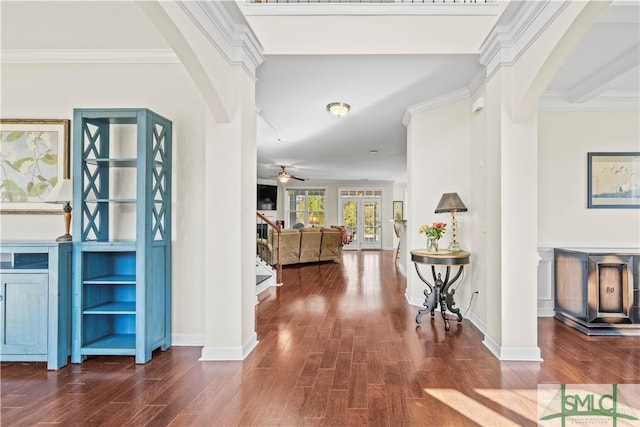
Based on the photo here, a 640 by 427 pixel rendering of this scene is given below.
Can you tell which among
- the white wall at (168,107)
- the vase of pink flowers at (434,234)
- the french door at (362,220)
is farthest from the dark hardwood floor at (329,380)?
the french door at (362,220)

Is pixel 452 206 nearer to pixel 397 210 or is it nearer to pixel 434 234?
pixel 434 234

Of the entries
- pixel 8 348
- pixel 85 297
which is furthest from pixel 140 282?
pixel 8 348

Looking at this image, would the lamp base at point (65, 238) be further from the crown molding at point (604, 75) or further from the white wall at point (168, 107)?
the crown molding at point (604, 75)

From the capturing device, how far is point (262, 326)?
3986 mm

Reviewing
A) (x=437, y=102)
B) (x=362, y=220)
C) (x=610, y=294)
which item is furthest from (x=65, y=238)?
(x=362, y=220)

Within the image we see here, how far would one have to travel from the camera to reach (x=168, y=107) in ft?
11.2

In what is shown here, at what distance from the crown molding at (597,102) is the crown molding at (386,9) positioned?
1491 mm

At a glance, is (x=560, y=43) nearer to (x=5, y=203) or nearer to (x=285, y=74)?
(x=285, y=74)

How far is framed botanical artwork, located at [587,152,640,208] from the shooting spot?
14.4ft

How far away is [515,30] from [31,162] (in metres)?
4.36

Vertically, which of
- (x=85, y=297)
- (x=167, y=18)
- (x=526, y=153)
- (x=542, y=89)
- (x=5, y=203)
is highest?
(x=167, y=18)

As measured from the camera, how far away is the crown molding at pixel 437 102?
4363 millimetres

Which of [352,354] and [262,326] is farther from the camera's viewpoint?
[262,326]

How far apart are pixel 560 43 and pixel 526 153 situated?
0.92 metres
